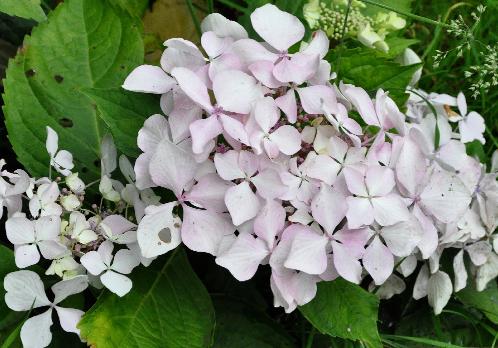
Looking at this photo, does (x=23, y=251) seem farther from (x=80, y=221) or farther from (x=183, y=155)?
(x=183, y=155)

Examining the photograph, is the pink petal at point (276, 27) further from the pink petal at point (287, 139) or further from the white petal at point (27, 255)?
the white petal at point (27, 255)

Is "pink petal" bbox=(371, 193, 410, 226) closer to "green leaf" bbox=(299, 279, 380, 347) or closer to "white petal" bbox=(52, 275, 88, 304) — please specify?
"green leaf" bbox=(299, 279, 380, 347)

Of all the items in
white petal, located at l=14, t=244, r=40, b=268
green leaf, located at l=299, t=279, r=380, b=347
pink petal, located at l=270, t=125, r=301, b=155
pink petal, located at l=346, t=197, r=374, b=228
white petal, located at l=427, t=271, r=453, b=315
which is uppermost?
pink petal, located at l=270, t=125, r=301, b=155

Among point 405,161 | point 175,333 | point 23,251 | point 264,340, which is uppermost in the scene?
point 405,161

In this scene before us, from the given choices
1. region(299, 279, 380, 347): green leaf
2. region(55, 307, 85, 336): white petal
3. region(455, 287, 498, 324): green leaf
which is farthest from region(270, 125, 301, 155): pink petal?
region(455, 287, 498, 324): green leaf

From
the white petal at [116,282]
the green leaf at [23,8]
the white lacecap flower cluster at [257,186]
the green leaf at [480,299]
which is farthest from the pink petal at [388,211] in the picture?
the green leaf at [23,8]

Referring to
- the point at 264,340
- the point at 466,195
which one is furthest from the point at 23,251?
the point at 466,195
